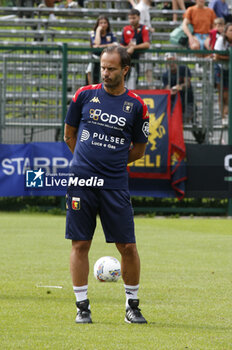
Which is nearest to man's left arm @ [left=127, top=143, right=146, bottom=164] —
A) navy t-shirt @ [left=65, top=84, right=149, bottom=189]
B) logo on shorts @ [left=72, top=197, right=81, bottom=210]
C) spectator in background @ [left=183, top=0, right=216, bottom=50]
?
navy t-shirt @ [left=65, top=84, right=149, bottom=189]

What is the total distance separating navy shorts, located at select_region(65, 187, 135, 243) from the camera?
5.88 meters

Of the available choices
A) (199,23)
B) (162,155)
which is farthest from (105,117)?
(199,23)

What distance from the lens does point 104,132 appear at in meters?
5.88

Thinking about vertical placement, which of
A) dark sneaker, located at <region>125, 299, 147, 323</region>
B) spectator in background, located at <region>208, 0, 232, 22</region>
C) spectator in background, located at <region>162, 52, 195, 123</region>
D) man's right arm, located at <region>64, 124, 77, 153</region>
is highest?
spectator in background, located at <region>208, 0, 232, 22</region>

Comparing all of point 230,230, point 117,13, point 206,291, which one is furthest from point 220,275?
point 117,13

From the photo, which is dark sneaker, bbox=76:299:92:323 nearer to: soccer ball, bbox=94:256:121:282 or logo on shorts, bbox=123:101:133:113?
logo on shorts, bbox=123:101:133:113

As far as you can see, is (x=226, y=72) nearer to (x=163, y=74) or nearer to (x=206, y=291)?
(x=163, y=74)

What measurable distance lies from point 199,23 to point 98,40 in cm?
291

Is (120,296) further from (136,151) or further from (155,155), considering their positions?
(155,155)

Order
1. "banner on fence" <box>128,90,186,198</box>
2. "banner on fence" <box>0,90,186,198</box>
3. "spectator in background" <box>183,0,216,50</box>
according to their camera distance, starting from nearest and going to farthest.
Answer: "banner on fence" <box>0,90,186,198</box>, "banner on fence" <box>128,90,186,198</box>, "spectator in background" <box>183,0,216,50</box>

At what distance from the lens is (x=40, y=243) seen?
36.7 ft

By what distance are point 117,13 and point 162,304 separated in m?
16.1

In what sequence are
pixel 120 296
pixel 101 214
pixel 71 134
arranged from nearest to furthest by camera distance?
pixel 101 214 < pixel 71 134 < pixel 120 296

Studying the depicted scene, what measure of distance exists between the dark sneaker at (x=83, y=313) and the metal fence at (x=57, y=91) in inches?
386
